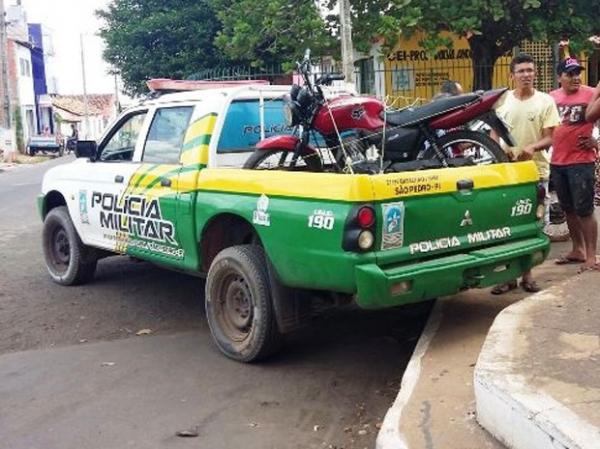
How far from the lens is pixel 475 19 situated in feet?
38.6

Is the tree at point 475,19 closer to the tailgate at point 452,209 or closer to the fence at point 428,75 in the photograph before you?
the fence at point 428,75

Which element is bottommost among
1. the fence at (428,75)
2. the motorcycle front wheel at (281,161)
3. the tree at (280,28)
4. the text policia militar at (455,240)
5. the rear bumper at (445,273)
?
the rear bumper at (445,273)

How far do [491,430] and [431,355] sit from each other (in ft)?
4.05

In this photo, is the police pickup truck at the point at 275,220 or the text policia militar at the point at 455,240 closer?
the police pickup truck at the point at 275,220

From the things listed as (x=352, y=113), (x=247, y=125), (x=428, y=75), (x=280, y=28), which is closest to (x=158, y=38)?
(x=428, y=75)

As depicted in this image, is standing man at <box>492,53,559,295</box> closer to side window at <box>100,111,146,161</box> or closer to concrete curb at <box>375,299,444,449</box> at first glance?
concrete curb at <box>375,299,444,449</box>

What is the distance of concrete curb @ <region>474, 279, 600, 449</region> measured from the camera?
288 cm

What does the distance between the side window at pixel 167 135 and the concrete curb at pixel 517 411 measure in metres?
3.05

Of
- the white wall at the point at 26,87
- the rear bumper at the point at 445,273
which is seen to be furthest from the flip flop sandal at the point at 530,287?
the white wall at the point at 26,87

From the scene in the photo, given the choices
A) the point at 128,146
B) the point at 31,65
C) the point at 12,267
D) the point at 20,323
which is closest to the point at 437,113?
the point at 128,146

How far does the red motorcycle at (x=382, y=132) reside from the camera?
17.1ft

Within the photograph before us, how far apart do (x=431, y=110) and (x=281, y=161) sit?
1260 mm

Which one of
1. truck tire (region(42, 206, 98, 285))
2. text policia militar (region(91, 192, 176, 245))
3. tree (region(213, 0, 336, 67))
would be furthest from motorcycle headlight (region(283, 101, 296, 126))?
tree (region(213, 0, 336, 67))

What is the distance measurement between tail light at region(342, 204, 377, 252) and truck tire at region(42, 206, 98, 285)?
3898 mm
